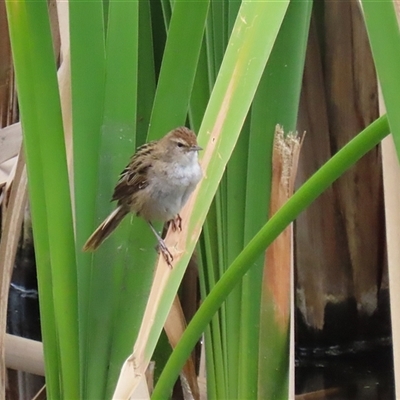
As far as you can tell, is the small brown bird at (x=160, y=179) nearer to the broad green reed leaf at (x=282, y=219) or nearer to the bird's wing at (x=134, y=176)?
Result: the bird's wing at (x=134, y=176)

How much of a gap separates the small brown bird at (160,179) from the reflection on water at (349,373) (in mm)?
920

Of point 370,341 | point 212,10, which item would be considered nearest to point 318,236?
point 370,341

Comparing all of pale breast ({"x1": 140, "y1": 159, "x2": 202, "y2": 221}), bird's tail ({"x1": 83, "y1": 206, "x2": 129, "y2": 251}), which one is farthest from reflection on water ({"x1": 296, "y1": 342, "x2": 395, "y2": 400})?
bird's tail ({"x1": 83, "y1": 206, "x2": 129, "y2": 251})

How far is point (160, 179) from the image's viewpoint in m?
Answer: 1.17

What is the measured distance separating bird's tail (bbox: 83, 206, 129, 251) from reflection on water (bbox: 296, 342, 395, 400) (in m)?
1.05

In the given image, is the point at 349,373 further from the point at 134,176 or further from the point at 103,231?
the point at 103,231

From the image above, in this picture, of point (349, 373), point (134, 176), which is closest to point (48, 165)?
point (134, 176)

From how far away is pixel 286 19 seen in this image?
38.8 inches

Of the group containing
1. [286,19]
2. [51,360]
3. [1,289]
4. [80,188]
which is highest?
[286,19]

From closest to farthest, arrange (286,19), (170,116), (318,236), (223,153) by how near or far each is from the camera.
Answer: (223,153) < (170,116) < (286,19) < (318,236)

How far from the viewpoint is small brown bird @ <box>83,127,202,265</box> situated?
101 cm

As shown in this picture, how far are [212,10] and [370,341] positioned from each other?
4.13 ft

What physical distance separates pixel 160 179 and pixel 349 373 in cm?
103

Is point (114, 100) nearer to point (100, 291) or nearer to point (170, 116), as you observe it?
point (170, 116)
